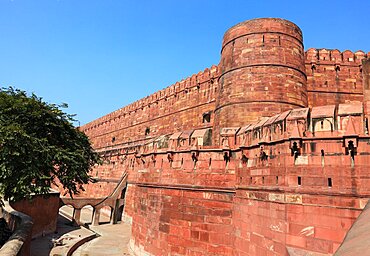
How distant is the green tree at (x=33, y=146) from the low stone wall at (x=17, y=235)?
0.67 meters

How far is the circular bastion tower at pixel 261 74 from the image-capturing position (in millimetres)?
11086

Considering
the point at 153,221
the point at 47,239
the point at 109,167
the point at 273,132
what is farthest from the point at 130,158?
the point at 273,132

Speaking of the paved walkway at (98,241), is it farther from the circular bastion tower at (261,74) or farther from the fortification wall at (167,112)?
the fortification wall at (167,112)

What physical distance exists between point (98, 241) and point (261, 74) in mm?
10682

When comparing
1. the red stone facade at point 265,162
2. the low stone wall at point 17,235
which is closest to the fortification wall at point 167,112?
the red stone facade at point 265,162

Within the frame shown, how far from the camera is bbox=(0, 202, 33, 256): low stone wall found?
5.73m

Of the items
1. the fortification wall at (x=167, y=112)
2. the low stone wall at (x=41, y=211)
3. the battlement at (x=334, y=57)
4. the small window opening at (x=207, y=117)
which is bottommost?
the low stone wall at (x=41, y=211)

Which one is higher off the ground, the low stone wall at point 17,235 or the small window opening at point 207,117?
the small window opening at point 207,117

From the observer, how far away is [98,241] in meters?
13.8

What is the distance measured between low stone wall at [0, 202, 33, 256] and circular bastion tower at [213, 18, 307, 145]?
7296 millimetres

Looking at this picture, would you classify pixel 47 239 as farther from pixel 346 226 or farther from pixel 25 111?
pixel 346 226

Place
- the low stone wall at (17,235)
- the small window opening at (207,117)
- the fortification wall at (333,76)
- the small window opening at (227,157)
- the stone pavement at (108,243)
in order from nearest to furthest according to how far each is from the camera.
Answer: the low stone wall at (17,235), the small window opening at (227,157), the stone pavement at (108,243), the fortification wall at (333,76), the small window opening at (207,117)

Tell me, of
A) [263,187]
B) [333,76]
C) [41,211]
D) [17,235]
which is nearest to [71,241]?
[41,211]

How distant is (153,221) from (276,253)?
470cm
